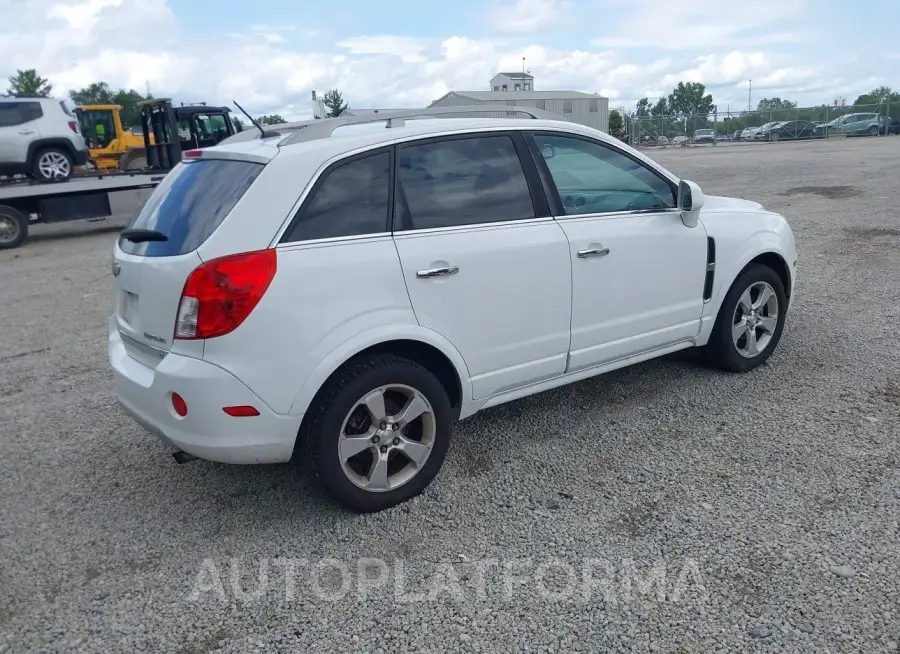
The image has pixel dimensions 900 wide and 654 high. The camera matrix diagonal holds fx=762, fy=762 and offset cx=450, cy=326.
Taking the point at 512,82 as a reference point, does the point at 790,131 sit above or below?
below

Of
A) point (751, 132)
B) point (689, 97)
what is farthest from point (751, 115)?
point (689, 97)

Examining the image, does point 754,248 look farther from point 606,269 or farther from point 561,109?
point 561,109

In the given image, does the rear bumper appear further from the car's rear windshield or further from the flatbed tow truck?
the flatbed tow truck

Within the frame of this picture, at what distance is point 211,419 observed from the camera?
317cm

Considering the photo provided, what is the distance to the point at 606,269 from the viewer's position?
13.7ft

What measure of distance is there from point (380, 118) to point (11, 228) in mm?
12590

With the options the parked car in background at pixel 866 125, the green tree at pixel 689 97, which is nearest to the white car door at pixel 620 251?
the parked car in background at pixel 866 125

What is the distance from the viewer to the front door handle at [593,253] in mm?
4062

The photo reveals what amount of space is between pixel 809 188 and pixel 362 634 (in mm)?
14975

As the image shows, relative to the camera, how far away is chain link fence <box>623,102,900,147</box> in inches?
1549

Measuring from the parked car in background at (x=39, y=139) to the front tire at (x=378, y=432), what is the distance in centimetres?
1364

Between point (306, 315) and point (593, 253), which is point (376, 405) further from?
point (593, 253)

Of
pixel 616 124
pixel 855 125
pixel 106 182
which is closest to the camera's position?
pixel 106 182

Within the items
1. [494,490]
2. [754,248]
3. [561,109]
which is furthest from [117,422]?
[561,109]
